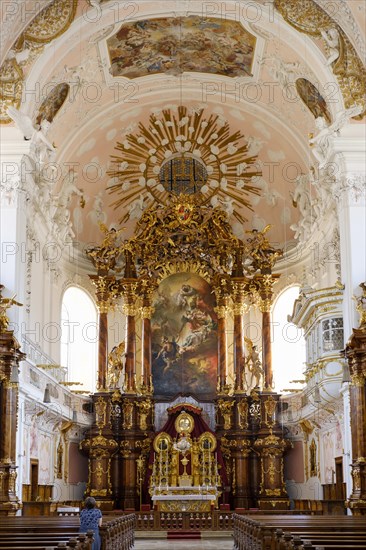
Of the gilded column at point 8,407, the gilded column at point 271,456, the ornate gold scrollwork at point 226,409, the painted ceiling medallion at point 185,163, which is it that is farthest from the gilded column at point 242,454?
the gilded column at point 8,407

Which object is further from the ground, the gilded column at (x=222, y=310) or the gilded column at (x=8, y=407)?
the gilded column at (x=222, y=310)

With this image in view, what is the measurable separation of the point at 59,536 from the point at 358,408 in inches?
378

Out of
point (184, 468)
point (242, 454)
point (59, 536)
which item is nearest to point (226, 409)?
point (242, 454)

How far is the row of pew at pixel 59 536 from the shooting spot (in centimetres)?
845

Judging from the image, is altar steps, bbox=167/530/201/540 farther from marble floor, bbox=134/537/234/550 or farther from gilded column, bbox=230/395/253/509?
gilded column, bbox=230/395/253/509

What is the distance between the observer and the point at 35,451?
2148 cm

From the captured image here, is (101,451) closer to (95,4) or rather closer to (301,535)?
(95,4)

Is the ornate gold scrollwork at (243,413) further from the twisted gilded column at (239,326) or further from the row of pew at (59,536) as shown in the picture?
the row of pew at (59,536)

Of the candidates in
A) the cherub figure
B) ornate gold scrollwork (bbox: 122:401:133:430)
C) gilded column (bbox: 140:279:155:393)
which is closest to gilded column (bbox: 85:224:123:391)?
gilded column (bbox: 140:279:155:393)

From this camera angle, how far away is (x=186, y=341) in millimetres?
26562

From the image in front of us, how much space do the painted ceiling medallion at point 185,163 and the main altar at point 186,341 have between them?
0.11 feet

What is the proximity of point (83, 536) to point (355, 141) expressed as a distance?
13700 millimetres

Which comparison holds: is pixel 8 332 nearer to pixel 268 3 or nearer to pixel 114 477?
pixel 114 477

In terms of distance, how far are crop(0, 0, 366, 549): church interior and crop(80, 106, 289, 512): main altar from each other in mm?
61
